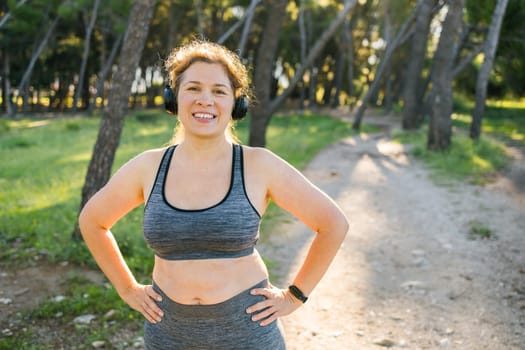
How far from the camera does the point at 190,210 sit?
227 centimetres

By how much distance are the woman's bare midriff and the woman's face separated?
0.59 metres

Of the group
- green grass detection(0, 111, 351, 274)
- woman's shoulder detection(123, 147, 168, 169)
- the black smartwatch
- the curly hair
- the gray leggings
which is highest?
the curly hair

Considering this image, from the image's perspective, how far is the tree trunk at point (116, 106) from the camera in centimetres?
636

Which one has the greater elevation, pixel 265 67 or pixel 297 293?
pixel 265 67

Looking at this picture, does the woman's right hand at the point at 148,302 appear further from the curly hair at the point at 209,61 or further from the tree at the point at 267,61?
the tree at the point at 267,61

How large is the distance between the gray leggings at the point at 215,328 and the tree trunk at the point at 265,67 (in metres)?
10.6

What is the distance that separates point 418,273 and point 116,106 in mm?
4266

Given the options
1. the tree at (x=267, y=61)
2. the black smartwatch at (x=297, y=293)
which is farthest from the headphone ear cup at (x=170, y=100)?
the tree at (x=267, y=61)

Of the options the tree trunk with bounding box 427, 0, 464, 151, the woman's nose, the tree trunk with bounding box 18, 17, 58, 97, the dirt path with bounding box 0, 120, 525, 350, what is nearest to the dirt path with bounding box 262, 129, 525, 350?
the dirt path with bounding box 0, 120, 525, 350

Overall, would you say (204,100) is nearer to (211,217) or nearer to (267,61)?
(211,217)

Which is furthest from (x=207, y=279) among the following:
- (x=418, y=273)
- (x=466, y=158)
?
(x=466, y=158)

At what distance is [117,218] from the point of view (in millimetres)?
2586

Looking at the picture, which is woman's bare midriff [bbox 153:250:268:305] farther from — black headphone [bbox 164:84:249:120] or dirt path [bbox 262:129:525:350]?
dirt path [bbox 262:129:525:350]

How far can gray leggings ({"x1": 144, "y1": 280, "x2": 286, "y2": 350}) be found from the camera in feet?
7.58
